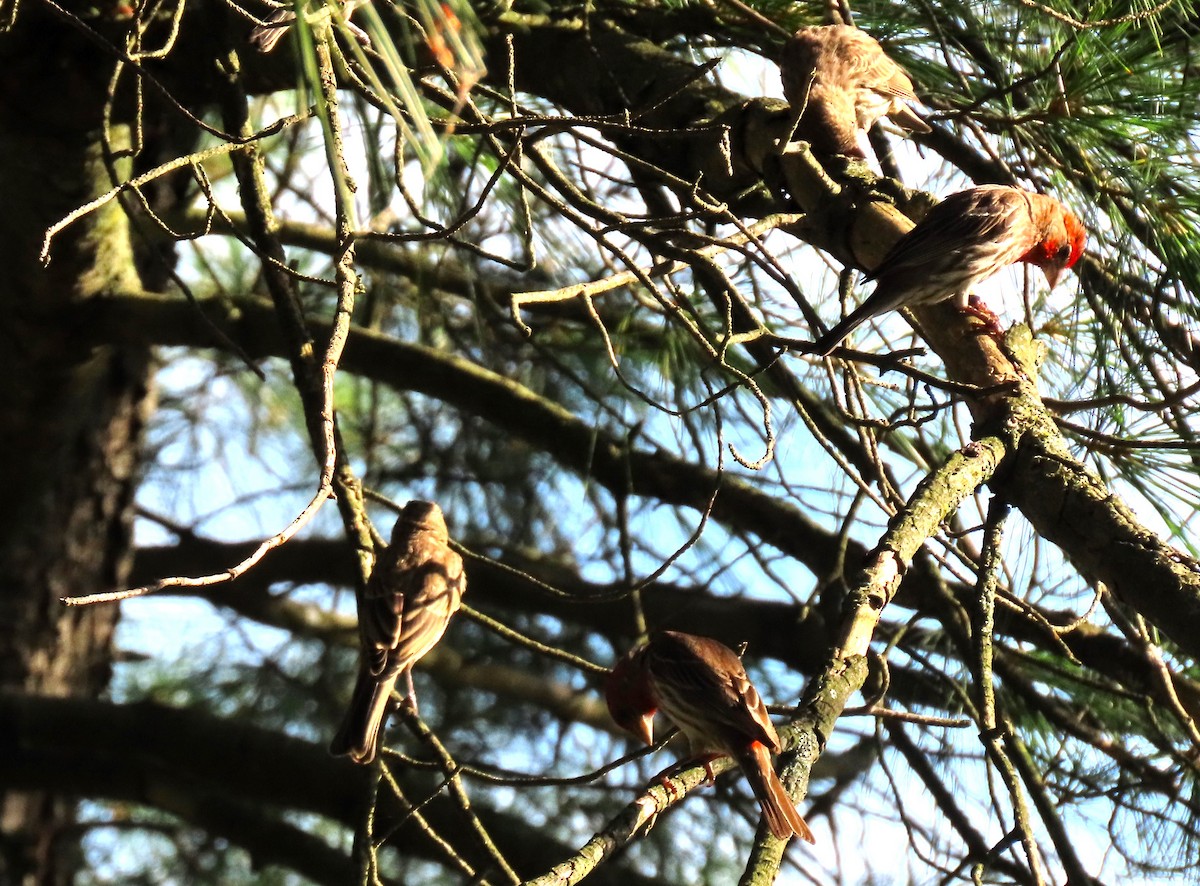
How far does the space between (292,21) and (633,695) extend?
1.93 meters

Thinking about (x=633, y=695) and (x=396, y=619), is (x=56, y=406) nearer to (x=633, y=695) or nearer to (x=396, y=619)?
(x=396, y=619)

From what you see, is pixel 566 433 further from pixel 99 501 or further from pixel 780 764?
pixel 780 764

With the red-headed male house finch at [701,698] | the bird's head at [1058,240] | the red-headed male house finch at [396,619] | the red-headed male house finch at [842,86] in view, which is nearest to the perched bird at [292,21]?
the red-headed male house finch at [842,86]

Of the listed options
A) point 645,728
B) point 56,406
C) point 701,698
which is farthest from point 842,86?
point 56,406

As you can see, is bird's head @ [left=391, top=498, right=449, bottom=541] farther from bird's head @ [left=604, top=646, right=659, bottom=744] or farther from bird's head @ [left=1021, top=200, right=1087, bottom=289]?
bird's head @ [left=1021, top=200, right=1087, bottom=289]

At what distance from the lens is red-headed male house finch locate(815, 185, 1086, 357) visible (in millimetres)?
2516

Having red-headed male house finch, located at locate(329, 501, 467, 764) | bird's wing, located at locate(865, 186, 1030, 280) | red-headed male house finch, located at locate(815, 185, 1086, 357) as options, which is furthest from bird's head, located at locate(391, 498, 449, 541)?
bird's wing, located at locate(865, 186, 1030, 280)

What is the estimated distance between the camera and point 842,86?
286cm

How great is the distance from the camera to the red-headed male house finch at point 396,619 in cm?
262

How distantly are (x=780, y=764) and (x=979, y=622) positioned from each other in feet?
1.43

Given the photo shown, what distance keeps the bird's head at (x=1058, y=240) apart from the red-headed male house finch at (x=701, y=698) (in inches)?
48.0

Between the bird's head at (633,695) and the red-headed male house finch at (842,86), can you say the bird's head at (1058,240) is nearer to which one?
the red-headed male house finch at (842,86)

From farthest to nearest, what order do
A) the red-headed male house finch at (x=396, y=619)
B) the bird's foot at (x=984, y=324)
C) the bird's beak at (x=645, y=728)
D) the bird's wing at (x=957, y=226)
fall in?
the bird's beak at (x=645, y=728) < the red-headed male house finch at (x=396, y=619) < the bird's wing at (x=957, y=226) < the bird's foot at (x=984, y=324)

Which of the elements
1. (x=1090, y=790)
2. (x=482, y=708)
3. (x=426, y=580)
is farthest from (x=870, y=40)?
(x=482, y=708)
